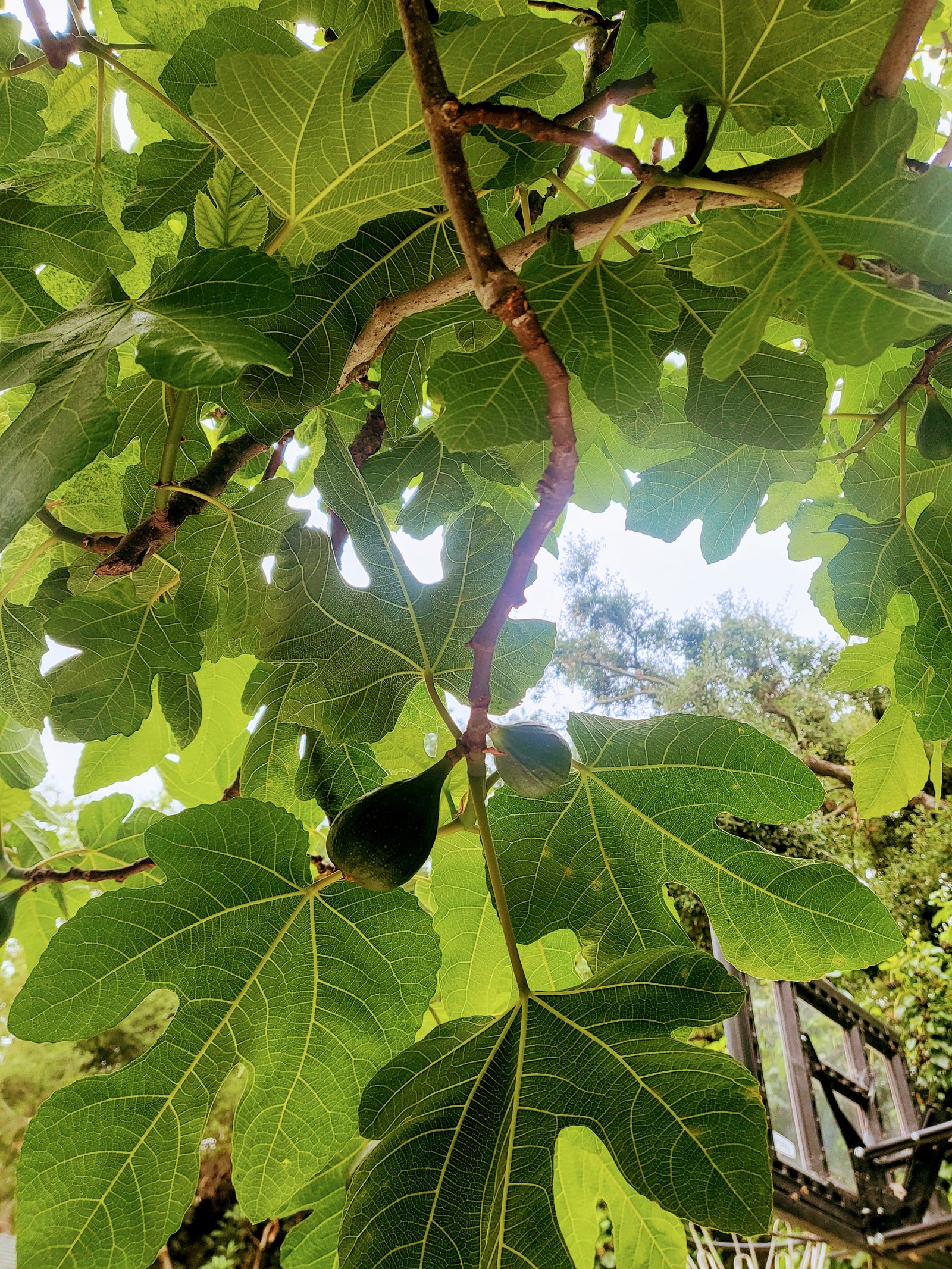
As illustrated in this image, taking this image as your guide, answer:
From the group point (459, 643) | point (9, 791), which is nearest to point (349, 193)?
point (459, 643)

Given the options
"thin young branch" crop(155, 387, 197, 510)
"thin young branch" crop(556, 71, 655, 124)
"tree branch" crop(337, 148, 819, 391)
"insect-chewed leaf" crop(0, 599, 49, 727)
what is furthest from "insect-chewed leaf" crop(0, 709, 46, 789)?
"thin young branch" crop(556, 71, 655, 124)

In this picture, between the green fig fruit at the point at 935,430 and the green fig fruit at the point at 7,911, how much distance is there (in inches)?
42.1

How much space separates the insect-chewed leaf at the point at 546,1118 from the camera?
57cm

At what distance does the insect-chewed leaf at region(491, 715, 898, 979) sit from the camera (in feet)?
2.28

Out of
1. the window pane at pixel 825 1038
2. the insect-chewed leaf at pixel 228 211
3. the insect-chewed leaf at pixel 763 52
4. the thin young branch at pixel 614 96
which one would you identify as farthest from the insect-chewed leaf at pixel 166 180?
the window pane at pixel 825 1038

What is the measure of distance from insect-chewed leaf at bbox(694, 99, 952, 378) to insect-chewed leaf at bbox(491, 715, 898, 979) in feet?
1.11

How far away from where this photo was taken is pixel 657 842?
0.72 meters

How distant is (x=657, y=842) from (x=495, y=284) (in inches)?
19.1

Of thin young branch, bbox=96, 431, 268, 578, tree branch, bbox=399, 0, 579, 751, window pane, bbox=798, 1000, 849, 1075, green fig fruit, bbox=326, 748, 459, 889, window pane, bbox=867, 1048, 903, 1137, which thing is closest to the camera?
tree branch, bbox=399, 0, 579, 751

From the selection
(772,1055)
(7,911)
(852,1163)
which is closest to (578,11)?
(7,911)

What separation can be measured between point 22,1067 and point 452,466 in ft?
28.2

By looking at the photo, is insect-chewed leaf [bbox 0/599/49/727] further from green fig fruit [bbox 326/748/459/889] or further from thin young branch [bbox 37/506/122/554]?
green fig fruit [bbox 326/748/459/889]

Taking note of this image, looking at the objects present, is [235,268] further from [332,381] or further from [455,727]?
[455,727]

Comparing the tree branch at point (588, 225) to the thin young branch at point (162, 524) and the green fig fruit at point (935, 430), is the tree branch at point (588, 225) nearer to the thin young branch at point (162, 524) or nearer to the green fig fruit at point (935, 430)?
the thin young branch at point (162, 524)
